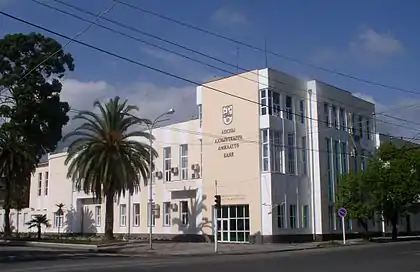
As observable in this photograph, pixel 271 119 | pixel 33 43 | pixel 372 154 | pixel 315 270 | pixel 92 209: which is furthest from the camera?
pixel 92 209

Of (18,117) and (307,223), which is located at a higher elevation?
(18,117)

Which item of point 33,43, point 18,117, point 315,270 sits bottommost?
point 315,270

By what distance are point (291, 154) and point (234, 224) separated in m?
7.80

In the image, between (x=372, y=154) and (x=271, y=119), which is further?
(x=372, y=154)

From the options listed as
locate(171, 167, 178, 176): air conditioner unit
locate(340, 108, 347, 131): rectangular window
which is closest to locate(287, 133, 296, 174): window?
locate(340, 108, 347, 131): rectangular window

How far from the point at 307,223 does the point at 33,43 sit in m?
28.7

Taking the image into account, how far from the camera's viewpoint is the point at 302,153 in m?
49.4

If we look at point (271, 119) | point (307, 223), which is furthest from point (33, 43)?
point (307, 223)

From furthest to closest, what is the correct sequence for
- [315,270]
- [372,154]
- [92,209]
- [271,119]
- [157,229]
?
[92,209], [372,154], [157,229], [271,119], [315,270]

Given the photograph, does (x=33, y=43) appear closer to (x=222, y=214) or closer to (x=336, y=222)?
(x=222, y=214)

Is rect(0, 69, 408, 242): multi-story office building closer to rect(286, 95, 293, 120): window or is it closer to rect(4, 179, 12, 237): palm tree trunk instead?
rect(286, 95, 293, 120): window

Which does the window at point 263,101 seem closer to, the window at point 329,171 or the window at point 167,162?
the window at point 329,171

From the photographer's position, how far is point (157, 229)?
54531mm

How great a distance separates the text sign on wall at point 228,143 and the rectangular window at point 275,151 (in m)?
2.81
